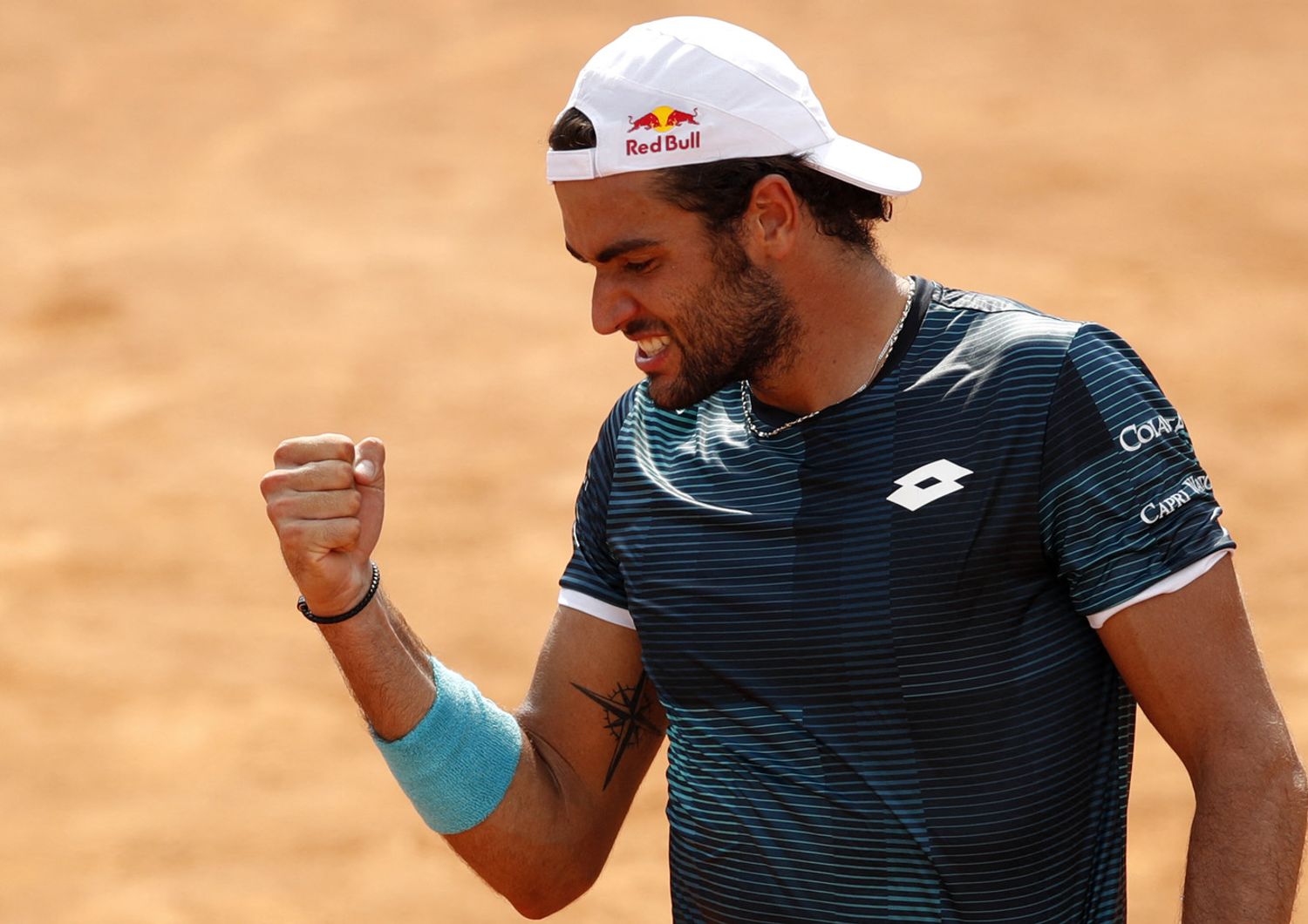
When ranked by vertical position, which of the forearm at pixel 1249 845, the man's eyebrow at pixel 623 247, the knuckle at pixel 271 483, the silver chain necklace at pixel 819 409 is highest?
the man's eyebrow at pixel 623 247

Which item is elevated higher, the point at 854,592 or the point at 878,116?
the point at 878,116

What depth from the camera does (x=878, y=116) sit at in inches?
480

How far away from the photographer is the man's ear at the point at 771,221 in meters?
3.03

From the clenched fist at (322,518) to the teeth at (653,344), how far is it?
19.2 inches

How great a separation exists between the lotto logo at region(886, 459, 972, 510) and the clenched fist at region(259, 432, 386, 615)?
2.72 ft

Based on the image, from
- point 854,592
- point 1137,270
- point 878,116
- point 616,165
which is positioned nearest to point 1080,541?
point 854,592

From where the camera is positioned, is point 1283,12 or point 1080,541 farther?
point 1283,12

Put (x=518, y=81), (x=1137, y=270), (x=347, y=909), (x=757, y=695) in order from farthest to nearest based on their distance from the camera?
(x=518, y=81) < (x=1137, y=270) < (x=347, y=909) < (x=757, y=695)

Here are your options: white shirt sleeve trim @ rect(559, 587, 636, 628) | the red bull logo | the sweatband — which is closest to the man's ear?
the red bull logo

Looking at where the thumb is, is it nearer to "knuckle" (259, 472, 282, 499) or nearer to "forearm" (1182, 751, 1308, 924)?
"knuckle" (259, 472, 282, 499)

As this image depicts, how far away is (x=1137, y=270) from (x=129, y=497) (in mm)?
5440

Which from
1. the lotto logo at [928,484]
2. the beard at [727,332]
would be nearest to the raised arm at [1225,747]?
the lotto logo at [928,484]

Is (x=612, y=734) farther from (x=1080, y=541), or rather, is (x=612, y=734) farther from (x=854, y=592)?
(x=1080, y=541)

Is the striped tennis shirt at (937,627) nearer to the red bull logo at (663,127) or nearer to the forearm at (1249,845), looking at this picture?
the forearm at (1249,845)
